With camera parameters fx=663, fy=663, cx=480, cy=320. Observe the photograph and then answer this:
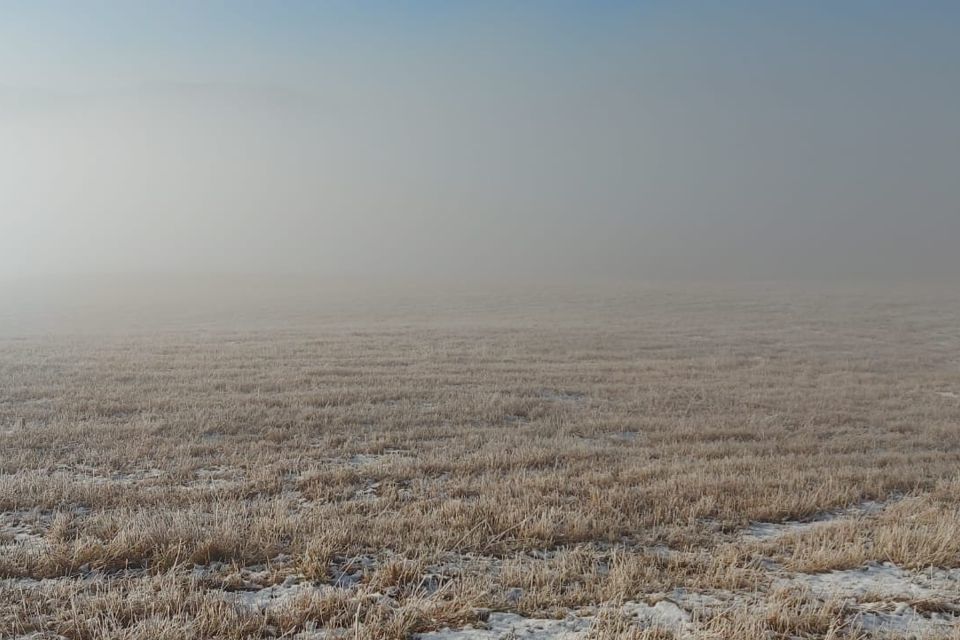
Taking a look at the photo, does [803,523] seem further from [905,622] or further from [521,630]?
[521,630]

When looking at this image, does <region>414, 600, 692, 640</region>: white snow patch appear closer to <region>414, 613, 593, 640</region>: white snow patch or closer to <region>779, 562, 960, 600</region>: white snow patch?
<region>414, 613, 593, 640</region>: white snow patch

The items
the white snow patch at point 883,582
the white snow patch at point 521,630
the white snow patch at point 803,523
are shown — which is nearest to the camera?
the white snow patch at point 521,630

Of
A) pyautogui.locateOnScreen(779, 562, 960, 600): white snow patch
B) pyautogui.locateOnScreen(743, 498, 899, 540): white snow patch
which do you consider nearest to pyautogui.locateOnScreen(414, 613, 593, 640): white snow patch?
pyautogui.locateOnScreen(779, 562, 960, 600): white snow patch

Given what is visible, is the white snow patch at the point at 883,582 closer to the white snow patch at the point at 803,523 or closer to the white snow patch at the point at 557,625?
the white snow patch at the point at 803,523

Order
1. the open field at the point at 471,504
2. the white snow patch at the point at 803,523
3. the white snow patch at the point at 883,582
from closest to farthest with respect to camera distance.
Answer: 1. the open field at the point at 471,504
2. the white snow patch at the point at 883,582
3. the white snow patch at the point at 803,523

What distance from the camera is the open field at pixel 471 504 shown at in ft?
15.0

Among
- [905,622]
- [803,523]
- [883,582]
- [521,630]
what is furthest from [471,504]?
[905,622]

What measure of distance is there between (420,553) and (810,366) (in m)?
19.0

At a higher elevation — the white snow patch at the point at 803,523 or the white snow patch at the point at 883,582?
the white snow patch at the point at 883,582

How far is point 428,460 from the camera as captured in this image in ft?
29.4

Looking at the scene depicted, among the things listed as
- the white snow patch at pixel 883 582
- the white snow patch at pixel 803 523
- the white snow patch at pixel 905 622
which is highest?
the white snow patch at pixel 905 622

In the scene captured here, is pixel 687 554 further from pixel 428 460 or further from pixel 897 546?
pixel 428 460

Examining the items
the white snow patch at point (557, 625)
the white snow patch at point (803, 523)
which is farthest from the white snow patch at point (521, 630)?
the white snow patch at point (803, 523)

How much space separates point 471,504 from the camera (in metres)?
6.83
